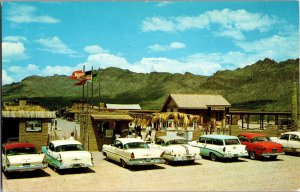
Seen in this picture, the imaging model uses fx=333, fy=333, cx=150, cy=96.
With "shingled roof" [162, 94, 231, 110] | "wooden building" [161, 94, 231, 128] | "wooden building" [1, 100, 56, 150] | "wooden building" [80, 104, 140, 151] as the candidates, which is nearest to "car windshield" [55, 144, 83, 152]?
"wooden building" [80, 104, 140, 151]

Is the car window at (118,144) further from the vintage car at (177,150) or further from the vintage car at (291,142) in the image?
the vintage car at (291,142)

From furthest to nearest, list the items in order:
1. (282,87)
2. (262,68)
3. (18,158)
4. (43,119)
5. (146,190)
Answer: (262,68)
(282,87)
(43,119)
(18,158)
(146,190)

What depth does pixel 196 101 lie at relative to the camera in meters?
47.7

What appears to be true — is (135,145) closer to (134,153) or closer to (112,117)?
(134,153)

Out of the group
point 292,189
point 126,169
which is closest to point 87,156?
point 126,169

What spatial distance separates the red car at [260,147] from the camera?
782 inches

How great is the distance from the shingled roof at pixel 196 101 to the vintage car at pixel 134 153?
27.5 m

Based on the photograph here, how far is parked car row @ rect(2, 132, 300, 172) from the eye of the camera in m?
15.4

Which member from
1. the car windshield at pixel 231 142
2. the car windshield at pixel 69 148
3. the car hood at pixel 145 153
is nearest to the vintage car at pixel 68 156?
the car windshield at pixel 69 148

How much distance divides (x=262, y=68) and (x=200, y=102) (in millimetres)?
163755

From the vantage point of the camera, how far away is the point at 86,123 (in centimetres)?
2355

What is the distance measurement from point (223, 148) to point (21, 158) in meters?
10.9

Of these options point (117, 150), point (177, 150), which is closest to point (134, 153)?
point (117, 150)

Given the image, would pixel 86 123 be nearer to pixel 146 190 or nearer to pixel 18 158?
pixel 18 158
